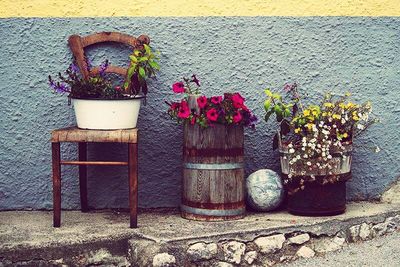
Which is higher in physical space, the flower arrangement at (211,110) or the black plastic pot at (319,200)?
the flower arrangement at (211,110)

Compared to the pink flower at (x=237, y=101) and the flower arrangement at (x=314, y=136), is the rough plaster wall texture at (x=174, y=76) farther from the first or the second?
the pink flower at (x=237, y=101)

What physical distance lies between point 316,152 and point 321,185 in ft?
0.77

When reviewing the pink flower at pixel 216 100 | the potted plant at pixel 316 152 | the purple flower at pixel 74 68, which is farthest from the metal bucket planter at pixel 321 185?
the purple flower at pixel 74 68

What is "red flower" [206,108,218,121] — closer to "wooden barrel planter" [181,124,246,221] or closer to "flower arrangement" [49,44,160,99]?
"wooden barrel planter" [181,124,246,221]

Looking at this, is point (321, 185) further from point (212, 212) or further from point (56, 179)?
point (56, 179)

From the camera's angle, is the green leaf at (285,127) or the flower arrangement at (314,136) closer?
the flower arrangement at (314,136)

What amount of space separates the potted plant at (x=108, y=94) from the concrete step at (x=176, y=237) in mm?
676

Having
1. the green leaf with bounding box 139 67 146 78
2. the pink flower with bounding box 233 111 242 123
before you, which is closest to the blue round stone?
the pink flower with bounding box 233 111 242 123

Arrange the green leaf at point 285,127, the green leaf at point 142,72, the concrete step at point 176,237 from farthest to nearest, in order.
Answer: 1. the green leaf at point 285,127
2. the green leaf at point 142,72
3. the concrete step at point 176,237

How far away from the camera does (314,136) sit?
4938mm

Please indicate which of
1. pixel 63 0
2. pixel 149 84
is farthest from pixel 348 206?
pixel 63 0

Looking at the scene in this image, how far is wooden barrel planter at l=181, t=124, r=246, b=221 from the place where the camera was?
4875 mm

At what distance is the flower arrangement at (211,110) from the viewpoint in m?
4.83

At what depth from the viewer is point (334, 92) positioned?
5445mm
